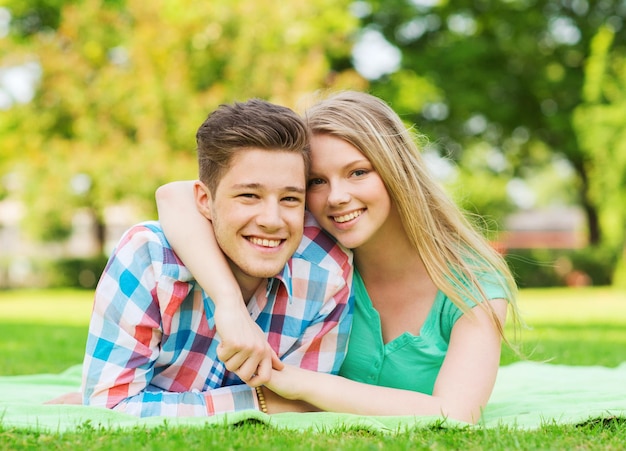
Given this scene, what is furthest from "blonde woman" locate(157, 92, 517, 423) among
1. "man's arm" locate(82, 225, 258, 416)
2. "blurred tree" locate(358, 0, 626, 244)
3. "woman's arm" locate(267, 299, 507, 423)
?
"blurred tree" locate(358, 0, 626, 244)

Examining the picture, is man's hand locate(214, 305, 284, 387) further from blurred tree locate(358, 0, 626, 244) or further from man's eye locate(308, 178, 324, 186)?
blurred tree locate(358, 0, 626, 244)

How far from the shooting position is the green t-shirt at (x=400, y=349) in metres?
3.43

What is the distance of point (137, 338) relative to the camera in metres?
2.98

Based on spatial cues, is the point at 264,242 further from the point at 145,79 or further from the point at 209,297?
the point at 145,79

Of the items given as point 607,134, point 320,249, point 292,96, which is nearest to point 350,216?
point 320,249

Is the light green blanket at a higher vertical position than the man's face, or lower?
lower

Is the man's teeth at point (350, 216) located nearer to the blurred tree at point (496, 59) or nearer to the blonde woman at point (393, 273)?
the blonde woman at point (393, 273)

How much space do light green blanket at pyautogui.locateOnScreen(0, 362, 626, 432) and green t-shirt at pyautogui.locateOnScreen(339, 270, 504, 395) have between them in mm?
378

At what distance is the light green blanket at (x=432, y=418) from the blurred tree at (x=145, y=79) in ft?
36.4

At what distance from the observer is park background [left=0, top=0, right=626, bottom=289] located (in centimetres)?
1705

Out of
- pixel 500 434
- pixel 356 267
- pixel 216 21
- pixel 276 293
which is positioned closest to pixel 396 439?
pixel 500 434

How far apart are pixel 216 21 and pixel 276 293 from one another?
15.0 meters

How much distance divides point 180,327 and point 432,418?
110 cm

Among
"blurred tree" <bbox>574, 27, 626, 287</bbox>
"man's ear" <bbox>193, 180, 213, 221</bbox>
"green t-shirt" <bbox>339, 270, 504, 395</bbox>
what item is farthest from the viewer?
"blurred tree" <bbox>574, 27, 626, 287</bbox>
